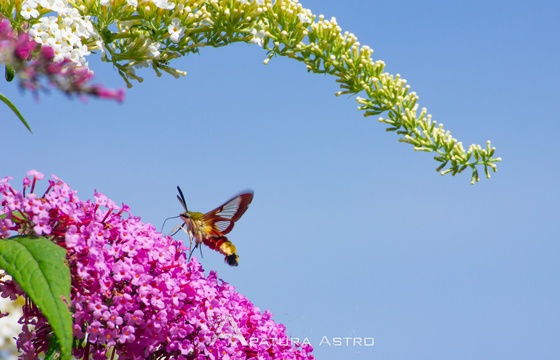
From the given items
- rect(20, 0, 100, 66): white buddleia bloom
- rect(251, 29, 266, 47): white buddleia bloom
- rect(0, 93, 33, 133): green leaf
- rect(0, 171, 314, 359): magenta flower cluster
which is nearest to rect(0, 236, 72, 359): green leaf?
rect(0, 171, 314, 359): magenta flower cluster

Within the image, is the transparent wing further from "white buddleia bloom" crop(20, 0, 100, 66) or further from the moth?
"white buddleia bloom" crop(20, 0, 100, 66)

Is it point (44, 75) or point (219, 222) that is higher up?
point (219, 222)

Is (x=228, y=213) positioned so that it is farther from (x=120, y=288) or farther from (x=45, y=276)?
(x=45, y=276)

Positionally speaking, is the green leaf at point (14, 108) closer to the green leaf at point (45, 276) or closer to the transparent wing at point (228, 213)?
the green leaf at point (45, 276)

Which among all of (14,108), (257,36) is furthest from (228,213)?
(257,36)

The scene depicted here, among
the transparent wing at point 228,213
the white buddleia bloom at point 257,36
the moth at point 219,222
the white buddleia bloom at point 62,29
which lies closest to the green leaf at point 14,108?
the moth at point 219,222

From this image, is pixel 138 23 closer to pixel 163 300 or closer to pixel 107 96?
pixel 163 300

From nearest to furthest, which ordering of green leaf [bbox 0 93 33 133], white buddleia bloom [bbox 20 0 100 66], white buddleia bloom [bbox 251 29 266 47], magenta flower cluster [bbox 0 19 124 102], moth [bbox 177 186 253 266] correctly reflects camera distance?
magenta flower cluster [bbox 0 19 124 102] < green leaf [bbox 0 93 33 133] < moth [bbox 177 186 253 266] < white buddleia bloom [bbox 20 0 100 66] < white buddleia bloom [bbox 251 29 266 47]
